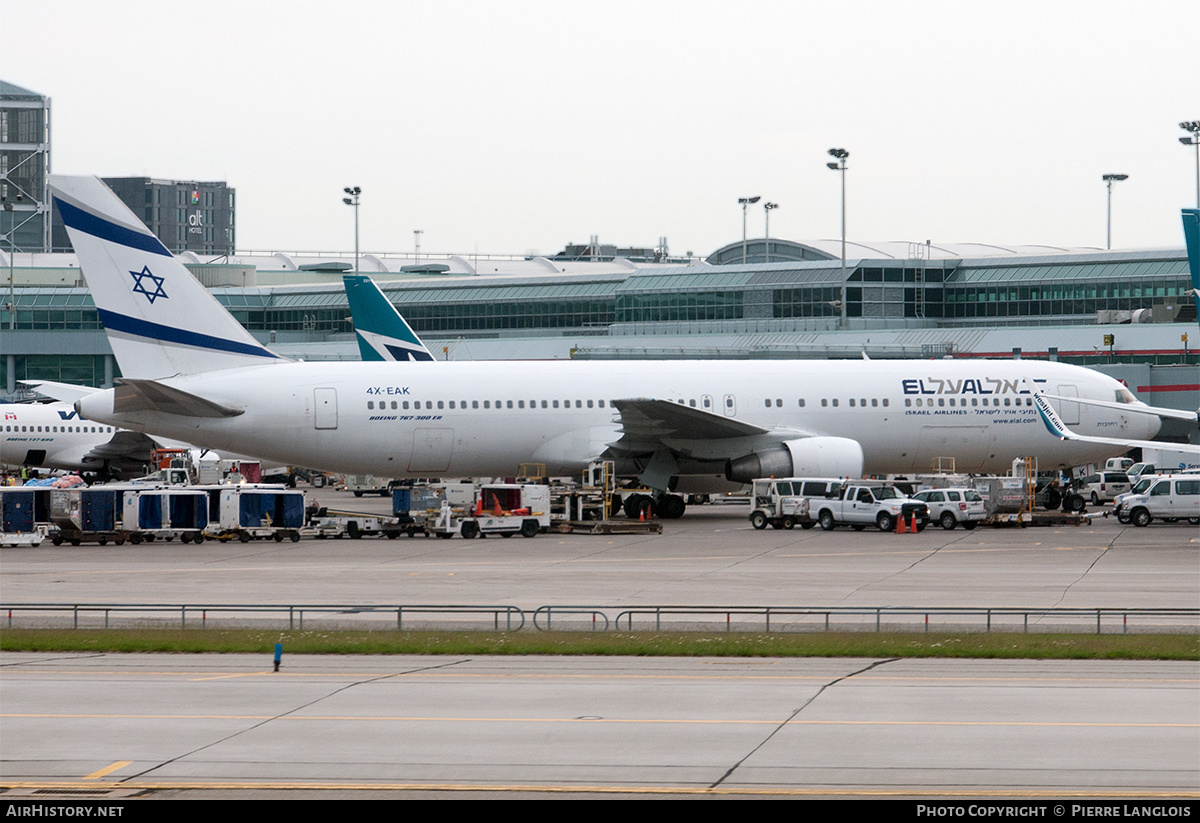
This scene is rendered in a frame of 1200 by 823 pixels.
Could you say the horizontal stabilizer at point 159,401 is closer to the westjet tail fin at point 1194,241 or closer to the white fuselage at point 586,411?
the white fuselage at point 586,411

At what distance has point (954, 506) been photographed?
45250 millimetres

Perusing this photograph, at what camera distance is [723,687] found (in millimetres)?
18375

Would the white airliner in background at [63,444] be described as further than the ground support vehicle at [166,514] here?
Yes

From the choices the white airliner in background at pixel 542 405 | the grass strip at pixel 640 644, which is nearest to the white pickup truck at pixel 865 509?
the white airliner in background at pixel 542 405

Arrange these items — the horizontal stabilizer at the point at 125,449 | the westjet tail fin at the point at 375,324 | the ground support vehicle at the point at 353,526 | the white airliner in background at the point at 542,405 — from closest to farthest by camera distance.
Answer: the ground support vehicle at the point at 353,526 < the white airliner in background at the point at 542,405 < the westjet tail fin at the point at 375,324 < the horizontal stabilizer at the point at 125,449

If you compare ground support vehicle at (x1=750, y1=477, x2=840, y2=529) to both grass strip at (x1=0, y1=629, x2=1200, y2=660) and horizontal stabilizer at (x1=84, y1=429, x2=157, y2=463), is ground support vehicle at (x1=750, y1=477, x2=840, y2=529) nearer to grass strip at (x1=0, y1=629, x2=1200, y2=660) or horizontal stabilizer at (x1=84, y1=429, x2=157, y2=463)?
grass strip at (x1=0, y1=629, x2=1200, y2=660)

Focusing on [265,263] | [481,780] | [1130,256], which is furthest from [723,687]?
[265,263]

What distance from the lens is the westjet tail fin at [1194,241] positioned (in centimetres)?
3575

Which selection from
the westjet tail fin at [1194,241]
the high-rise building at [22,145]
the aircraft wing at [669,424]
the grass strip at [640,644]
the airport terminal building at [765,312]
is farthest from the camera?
the high-rise building at [22,145]

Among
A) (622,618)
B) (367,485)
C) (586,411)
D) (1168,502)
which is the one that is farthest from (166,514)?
(1168,502)

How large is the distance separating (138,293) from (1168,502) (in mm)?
32944

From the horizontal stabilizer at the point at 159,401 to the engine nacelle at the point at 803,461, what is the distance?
16428mm

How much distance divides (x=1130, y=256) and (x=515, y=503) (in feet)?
231
